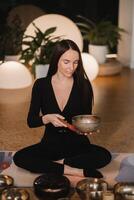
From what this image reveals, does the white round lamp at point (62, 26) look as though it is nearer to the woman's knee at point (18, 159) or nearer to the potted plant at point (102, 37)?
the potted plant at point (102, 37)

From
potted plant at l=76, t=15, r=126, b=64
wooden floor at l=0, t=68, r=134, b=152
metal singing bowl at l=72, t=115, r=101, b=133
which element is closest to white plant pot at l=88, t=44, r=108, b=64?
potted plant at l=76, t=15, r=126, b=64

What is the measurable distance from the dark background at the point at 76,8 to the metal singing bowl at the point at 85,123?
111 inches

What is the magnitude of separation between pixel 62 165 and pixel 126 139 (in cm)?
82

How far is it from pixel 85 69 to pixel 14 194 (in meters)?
2.33

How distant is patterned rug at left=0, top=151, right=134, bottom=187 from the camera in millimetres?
2584

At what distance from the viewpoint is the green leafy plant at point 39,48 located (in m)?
4.44

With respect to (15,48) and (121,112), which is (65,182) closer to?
(121,112)

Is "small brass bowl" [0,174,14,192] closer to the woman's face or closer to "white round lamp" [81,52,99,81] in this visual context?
the woman's face

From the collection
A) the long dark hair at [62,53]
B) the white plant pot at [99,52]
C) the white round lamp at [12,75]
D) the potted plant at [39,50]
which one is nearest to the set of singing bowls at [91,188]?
the long dark hair at [62,53]

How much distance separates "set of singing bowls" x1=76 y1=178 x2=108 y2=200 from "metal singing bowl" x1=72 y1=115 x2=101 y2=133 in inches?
8.9

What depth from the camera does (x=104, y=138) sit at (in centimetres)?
332

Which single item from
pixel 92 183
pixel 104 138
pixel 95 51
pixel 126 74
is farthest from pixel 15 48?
pixel 92 183

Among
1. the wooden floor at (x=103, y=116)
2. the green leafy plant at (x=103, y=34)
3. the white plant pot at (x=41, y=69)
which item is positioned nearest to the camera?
the wooden floor at (x=103, y=116)

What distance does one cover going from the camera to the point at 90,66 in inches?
177
